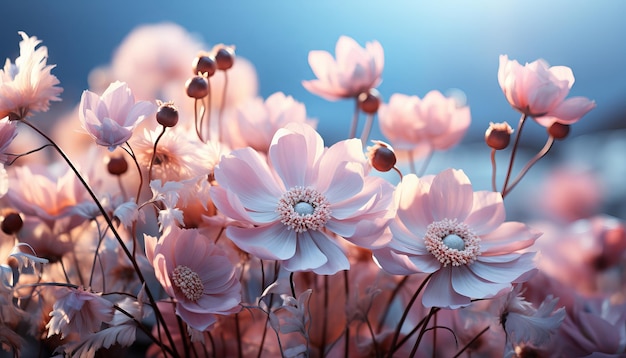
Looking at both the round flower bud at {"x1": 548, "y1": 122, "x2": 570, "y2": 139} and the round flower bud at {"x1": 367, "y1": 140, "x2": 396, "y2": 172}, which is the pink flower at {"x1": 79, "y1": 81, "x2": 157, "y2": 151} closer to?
the round flower bud at {"x1": 367, "y1": 140, "x2": 396, "y2": 172}

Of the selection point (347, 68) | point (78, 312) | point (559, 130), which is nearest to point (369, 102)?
point (347, 68)

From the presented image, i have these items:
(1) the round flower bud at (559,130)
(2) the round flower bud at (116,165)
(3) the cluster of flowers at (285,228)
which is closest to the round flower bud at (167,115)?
(3) the cluster of flowers at (285,228)

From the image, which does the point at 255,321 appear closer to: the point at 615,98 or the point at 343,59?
the point at 343,59

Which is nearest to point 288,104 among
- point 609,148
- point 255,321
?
point 255,321

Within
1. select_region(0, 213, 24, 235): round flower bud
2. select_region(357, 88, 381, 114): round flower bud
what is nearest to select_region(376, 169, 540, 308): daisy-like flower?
select_region(357, 88, 381, 114): round flower bud

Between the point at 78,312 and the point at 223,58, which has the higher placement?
the point at 223,58

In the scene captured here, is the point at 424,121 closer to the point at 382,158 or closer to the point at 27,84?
the point at 382,158

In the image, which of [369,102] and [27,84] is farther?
[369,102]

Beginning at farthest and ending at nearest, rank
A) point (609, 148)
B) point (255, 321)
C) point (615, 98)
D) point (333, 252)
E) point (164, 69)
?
1. point (615, 98)
2. point (609, 148)
3. point (164, 69)
4. point (255, 321)
5. point (333, 252)
